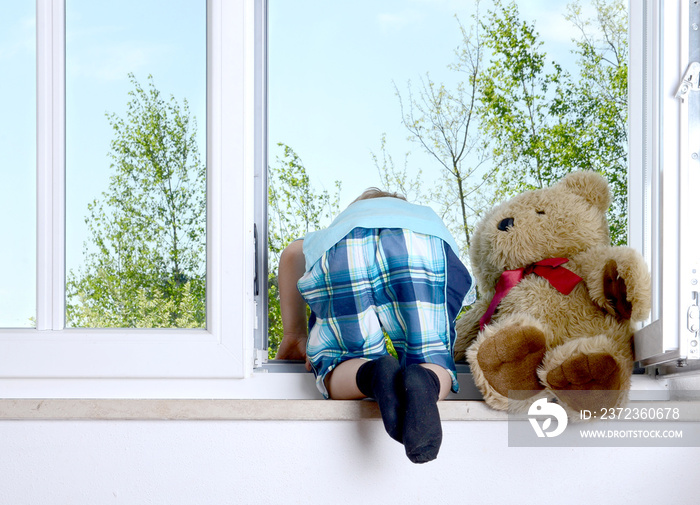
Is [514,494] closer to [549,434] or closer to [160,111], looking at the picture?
[549,434]

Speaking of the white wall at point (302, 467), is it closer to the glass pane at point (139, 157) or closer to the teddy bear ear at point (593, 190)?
the glass pane at point (139, 157)

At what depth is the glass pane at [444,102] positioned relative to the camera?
162cm

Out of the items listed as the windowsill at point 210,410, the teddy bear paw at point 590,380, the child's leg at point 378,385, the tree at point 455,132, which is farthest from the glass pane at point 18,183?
the teddy bear paw at point 590,380

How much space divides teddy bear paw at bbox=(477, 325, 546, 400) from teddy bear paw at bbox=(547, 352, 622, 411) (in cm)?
6

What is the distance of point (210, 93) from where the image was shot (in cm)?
131

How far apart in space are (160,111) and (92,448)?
0.63m

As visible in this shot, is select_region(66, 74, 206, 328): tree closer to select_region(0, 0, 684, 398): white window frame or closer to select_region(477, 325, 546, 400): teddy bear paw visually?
select_region(0, 0, 684, 398): white window frame

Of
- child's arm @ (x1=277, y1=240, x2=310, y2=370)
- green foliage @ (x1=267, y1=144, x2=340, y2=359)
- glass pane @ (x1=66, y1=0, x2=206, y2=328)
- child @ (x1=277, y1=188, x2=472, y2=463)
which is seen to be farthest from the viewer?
green foliage @ (x1=267, y1=144, x2=340, y2=359)

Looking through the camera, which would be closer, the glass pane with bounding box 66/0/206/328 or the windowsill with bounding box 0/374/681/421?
the windowsill with bounding box 0/374/681/421

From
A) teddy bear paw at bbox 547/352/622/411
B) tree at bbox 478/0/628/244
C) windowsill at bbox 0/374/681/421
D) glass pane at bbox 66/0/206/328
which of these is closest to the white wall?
windowsill at bbox 0/374/681/421

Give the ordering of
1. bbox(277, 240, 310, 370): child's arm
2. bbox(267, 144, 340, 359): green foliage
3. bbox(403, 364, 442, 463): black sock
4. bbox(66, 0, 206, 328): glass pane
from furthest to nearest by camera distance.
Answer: bbox(267, 144, 340, 359): green foliage
bbox(277, 240, 310, 370): child's arm
bbox(66, 0, 206, 328): glass pane
bbox(403, 364, 442, 463): black sock

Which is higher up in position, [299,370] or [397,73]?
[397,73]

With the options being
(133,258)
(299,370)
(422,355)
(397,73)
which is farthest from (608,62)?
(133,258)

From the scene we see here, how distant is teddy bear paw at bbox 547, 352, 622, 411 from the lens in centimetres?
111
